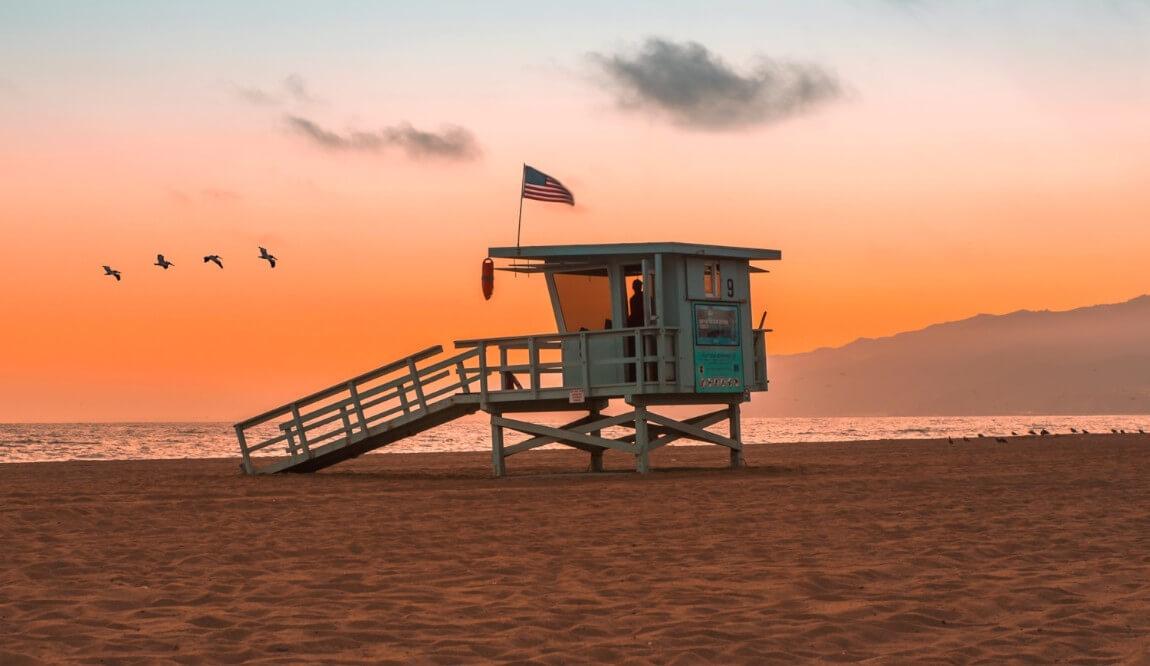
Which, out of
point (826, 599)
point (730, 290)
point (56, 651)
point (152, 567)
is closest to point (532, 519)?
point (152, 567)

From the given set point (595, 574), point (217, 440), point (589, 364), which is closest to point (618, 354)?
point (589, 364)

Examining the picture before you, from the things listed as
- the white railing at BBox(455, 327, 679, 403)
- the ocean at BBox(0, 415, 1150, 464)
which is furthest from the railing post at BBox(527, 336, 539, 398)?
the ocean at BBox(0, 415, 1150, 464)

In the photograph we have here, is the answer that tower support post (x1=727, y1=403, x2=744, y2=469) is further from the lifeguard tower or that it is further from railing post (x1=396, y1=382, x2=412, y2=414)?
railing post (x1=396, y1=382, x2=412, y2=414)

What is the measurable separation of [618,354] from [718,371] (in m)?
1.78

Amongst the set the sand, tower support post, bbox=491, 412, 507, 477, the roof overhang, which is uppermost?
the roof overhang

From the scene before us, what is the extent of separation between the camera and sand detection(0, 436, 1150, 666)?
8648 mm

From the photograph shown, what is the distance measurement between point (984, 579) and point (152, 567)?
7.00m

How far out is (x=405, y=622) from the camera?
945 centimetres

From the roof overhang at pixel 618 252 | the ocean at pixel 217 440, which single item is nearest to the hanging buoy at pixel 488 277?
the roof overhang at pixel 618 252

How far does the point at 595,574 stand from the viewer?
1148cm

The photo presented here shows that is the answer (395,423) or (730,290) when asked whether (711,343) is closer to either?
(730,290)

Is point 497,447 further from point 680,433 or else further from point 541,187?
point 541,187

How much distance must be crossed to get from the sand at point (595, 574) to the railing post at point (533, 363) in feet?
11.4

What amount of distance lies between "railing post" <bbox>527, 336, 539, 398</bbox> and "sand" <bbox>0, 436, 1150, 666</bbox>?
11.4 ft
